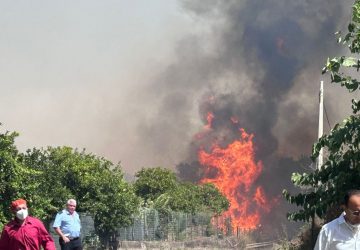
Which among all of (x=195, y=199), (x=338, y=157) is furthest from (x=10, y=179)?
(x=195, y=199)

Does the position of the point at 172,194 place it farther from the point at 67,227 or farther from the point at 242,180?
the point at 67,227

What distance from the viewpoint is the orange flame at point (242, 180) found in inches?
2985

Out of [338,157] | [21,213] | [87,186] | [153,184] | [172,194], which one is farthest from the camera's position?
[153,184]

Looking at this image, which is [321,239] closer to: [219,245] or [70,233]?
[70,233]

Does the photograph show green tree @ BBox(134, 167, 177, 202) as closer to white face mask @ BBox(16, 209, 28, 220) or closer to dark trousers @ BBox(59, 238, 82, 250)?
dark trousers @ BBox(59, 238, 82, 250)

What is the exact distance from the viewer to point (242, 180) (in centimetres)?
7631

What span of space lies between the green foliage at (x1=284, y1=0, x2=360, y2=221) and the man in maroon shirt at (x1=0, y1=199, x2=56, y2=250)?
571 centimetres

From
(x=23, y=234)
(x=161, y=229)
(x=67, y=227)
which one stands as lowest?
(x=23, y=234)

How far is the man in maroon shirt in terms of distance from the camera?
8.23m

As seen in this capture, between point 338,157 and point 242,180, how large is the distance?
6315cm

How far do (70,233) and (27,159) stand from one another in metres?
25.1

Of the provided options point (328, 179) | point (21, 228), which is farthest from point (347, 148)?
point (21, 228)

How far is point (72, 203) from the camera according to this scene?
13.7 metres

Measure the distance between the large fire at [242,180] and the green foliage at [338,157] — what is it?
59142mm
